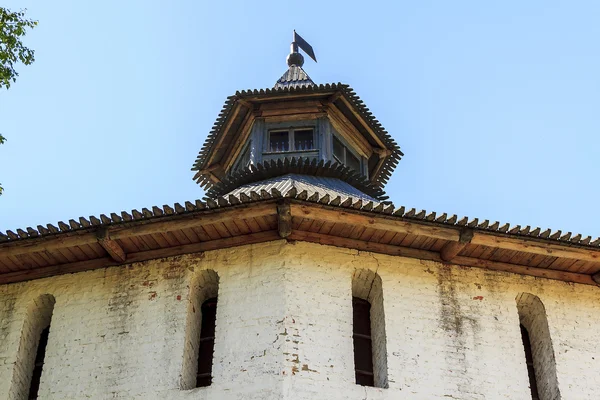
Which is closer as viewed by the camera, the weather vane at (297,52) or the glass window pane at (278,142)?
the glass window pane at (278,142)

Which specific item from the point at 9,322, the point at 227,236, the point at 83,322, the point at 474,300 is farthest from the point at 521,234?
the point at 9,322

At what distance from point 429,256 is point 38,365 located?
5908mm

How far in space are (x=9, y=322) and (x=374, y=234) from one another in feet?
17.9

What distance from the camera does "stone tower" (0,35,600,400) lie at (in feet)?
38.4

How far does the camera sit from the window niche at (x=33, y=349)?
40.9 ft

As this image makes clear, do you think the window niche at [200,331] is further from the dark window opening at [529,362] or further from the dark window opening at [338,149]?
the dark window opening at [338,149]

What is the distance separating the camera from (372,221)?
→ 40.7 ft

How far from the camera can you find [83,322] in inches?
499

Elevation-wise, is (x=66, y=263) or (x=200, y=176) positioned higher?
(x=200, y=176)

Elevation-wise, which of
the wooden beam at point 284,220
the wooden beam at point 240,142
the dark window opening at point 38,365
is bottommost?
the dark window opening at point 38,365

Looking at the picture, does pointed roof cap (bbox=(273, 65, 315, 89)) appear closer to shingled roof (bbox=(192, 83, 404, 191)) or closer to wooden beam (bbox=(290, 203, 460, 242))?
shingled roof (bbox=(192, 83, 404, 191))

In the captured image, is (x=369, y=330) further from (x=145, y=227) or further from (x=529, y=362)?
(x=145, y=227)

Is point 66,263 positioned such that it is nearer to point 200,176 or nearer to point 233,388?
point 233,388

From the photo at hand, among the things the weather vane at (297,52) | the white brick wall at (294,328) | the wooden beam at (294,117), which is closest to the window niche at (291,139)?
the wooden beam at (294,117)
